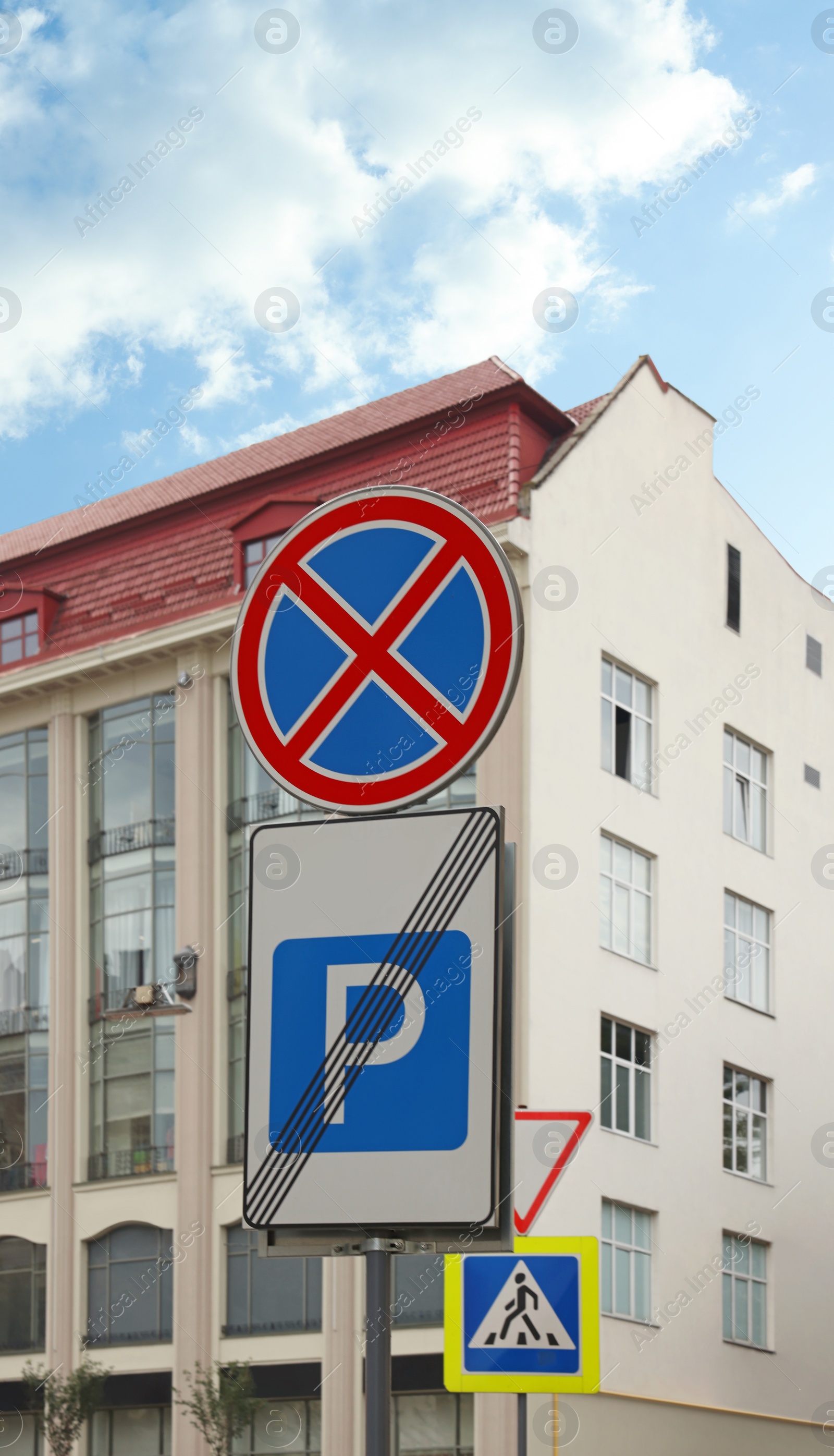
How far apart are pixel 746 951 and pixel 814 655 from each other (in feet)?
27.8

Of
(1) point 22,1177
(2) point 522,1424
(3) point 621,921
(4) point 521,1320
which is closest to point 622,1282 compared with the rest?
(3) point 621,921

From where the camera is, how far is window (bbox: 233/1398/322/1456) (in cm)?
2855

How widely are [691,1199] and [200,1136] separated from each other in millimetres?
9041

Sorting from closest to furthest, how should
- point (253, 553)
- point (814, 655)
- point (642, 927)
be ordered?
point (642, 927) < point (253, 553) < point (814, 655)

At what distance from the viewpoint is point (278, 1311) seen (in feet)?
97.3

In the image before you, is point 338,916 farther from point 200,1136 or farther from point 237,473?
point 237,473

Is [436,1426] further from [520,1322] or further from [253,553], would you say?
[520,1322]

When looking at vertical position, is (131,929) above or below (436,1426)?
above

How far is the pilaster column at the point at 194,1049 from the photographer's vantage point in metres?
30.4

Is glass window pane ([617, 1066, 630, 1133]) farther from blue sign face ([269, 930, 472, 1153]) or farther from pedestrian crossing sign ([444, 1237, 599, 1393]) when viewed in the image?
blue sign face ([269, 930, 472, 1153])

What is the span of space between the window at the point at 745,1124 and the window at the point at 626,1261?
152 inches

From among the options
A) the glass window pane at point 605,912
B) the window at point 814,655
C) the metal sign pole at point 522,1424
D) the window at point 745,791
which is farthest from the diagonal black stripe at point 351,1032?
the window at point 814,655

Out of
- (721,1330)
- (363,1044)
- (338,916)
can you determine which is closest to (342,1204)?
(363,1044)

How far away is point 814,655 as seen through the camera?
132 feet
